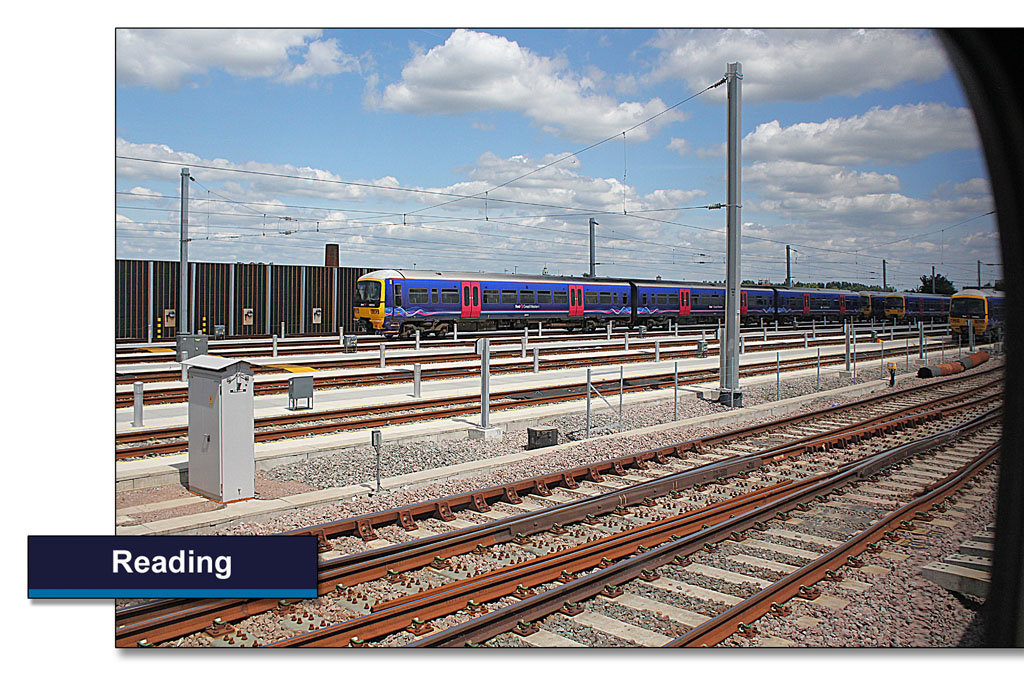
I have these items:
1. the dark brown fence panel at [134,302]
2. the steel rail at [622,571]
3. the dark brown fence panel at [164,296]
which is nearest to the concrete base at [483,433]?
the steel rail at [622,571]

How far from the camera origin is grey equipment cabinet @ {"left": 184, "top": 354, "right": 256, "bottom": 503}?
26.7 ft

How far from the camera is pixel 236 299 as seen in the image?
31312 mm

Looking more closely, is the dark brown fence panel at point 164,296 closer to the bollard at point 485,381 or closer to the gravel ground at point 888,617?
the bollard at point 485,381

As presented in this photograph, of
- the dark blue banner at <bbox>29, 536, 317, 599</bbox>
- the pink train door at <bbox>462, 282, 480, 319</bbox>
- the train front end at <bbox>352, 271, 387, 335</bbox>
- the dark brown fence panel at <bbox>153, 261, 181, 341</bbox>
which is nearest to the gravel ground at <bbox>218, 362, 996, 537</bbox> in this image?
the dark blue banner at <bbox>29, 536, 317, 599</bbox>

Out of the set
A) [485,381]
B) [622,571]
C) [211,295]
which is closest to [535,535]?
[622,571]

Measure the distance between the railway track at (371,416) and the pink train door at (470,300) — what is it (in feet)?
46.0

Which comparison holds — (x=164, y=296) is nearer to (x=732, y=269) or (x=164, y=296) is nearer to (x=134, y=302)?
(x=134, y=302)

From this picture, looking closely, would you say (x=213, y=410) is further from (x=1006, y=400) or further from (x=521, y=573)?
(x=1006, y=400)

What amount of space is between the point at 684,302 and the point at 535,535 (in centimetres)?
3420

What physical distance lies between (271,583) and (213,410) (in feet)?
10.8

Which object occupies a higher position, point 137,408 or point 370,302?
point 370,302

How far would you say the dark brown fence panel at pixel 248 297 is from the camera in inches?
1228

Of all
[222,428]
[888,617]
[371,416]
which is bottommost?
[888,617]

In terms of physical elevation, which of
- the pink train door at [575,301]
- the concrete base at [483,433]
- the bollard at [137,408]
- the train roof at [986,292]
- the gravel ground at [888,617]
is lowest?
the gravel ground at [888,617]
